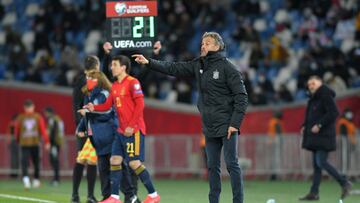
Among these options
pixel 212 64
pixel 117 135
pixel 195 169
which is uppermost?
pixel 212 64

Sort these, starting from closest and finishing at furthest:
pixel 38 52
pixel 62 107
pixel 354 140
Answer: pixel 354 140 → pixel 62 107 → pixel 38 52

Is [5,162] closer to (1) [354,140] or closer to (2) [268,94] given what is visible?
(2) [268,94]

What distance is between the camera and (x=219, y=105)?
14.4 meters

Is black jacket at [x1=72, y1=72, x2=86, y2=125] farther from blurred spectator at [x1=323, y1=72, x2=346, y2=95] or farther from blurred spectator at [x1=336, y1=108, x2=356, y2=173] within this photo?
blurred spectator at [x1=323, y1=72, x2=346, y2=95]

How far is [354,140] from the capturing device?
1057 inches

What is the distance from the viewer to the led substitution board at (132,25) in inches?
642

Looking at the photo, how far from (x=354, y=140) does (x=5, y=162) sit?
9456 millimetres

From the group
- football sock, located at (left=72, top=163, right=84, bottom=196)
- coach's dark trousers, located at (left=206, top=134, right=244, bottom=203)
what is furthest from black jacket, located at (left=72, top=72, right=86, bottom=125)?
coach's dark trousers, located at (left=206, top=134, right=244, bottom=203)

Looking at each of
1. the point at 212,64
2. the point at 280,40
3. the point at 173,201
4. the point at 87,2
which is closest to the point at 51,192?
the point at 173,201

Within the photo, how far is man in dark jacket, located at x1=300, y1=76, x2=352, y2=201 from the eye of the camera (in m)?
18.9

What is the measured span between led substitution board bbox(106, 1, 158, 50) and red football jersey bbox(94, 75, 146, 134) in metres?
0.82

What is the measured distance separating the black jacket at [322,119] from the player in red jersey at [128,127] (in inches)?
172

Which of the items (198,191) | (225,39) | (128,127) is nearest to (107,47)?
(128,127)

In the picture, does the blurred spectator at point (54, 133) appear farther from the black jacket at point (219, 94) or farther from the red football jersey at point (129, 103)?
the black jacket at point (219, 94)
